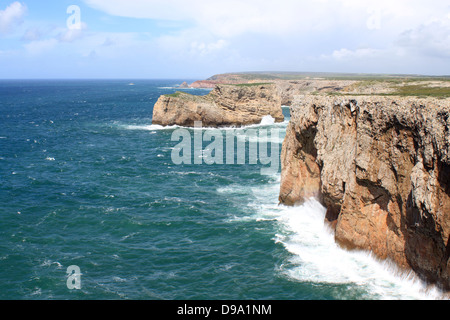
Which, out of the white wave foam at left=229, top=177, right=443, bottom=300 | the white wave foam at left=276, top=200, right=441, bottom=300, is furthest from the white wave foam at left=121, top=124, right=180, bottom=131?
the white wave foam at left=276, top=200, right=441, bottom=300

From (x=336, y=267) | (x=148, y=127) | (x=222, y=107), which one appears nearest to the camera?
(x=336, y=267)

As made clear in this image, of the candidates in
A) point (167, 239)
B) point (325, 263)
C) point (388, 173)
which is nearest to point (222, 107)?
point (167, 239)

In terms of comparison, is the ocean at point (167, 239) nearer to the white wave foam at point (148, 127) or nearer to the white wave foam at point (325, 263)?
the white wave foam at point (325, 263)

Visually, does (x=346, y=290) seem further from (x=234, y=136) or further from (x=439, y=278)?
(x=234, y=136)

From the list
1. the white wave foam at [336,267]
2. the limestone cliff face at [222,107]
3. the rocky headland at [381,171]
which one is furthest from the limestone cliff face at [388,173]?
the limestone cliff face at [222,107]

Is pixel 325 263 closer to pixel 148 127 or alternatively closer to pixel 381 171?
pixel 381 171
